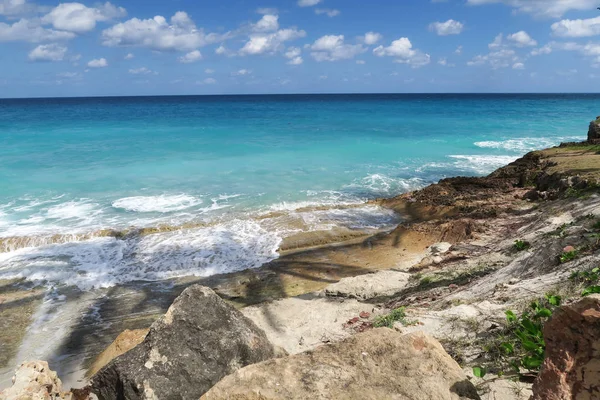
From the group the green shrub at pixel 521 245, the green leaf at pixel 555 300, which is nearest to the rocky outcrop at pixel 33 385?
the green leaf at pixel 555 300

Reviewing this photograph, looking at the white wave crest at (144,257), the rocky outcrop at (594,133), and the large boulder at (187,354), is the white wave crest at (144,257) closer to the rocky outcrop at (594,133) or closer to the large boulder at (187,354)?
the large boulder at (187,354)

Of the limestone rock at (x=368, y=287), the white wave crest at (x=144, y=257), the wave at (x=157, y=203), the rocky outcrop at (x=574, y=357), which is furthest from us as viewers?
the wave at (x=157, y=203)

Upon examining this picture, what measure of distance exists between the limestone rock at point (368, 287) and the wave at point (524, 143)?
78.1ft

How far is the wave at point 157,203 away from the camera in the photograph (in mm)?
15188

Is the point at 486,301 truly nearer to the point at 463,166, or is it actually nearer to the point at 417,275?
the point at 417,275

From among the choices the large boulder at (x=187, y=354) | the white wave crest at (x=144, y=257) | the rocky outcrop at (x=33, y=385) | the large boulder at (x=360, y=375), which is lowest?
the white wave crest at (x=144, y=257)

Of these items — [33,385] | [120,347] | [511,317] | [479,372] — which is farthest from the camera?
[120,347]

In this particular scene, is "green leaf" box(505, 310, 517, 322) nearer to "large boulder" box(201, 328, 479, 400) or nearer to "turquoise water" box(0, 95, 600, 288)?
"large boulder" box(201, 328, 479, 400)

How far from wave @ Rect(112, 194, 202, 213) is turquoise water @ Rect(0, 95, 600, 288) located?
1.5 inches

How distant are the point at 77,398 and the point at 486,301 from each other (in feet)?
15.6

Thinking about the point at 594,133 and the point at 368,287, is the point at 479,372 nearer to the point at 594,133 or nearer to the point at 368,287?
the point at 368,287

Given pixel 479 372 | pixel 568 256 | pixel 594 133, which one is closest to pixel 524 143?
pixel 594 133

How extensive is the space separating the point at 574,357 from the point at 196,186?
56.9ft

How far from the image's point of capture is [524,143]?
3212cm
